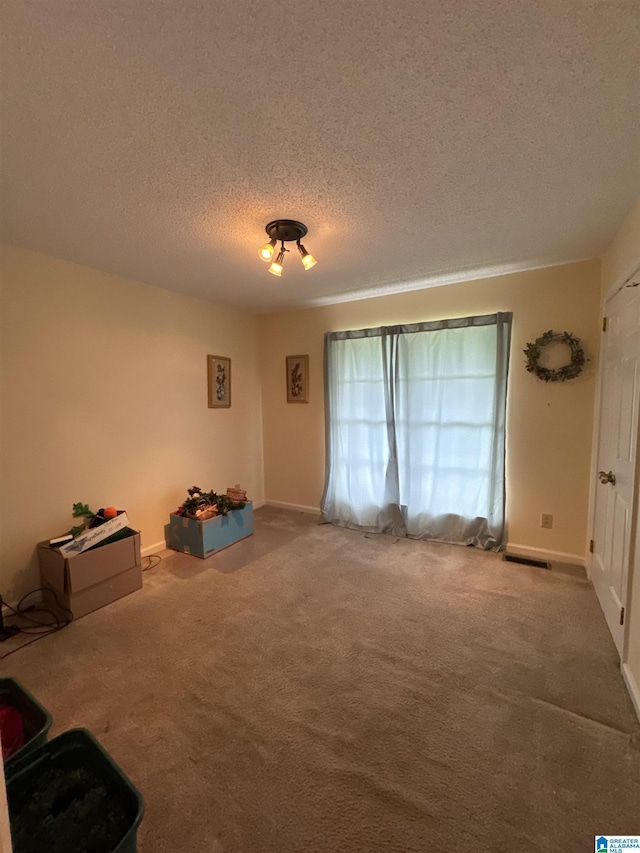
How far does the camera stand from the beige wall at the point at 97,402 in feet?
7.44

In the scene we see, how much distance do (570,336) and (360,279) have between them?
168cm

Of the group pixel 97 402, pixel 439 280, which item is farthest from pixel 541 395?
pixel 97 402

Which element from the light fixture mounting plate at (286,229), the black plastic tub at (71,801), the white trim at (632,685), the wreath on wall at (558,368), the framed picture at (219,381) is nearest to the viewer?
the black plastic tub at (71,801)

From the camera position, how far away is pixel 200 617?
2.18 meters

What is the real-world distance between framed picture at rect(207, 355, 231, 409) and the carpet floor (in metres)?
1.82

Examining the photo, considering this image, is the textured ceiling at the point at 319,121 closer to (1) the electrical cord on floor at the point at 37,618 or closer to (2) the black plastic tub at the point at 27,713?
(2) the black plastic tub at the point at 27,713

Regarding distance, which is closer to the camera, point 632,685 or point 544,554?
point 632,685

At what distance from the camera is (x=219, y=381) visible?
12.3ft

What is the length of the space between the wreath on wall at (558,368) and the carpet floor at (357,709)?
59.2 inches

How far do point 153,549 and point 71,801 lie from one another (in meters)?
2.26

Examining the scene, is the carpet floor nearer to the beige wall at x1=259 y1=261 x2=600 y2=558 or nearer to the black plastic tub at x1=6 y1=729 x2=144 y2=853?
the black plastic tub at x1=6 y1=729 x2=144 y2=853

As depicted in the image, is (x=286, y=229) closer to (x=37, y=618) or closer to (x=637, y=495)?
(x=637, y=495)

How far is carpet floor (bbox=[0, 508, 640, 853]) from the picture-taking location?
113cm

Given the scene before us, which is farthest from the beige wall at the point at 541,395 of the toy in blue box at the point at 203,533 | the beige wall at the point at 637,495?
the toy in blue box at the point at 203,533
